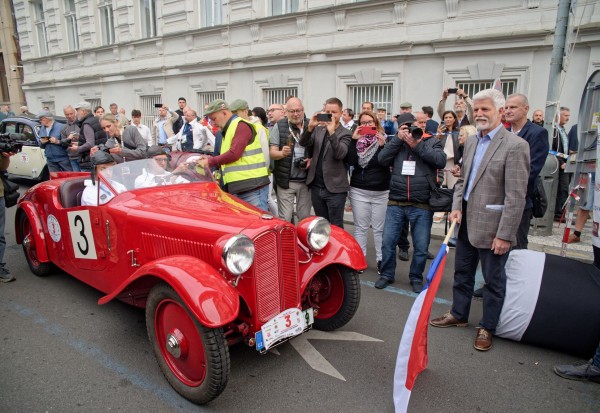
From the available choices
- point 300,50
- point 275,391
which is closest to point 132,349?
point 275,391

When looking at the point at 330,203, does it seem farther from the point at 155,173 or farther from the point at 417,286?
the point at 155,173

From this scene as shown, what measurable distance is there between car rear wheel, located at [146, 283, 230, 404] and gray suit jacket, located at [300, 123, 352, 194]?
238 cm

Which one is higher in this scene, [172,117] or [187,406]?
[172,117]

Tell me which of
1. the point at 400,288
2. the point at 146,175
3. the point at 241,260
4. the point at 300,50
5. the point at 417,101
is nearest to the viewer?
the point at 241,260

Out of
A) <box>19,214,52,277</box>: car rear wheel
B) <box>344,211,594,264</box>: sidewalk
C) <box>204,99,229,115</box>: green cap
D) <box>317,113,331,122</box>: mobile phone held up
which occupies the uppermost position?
<box>204,99,229,115</box>: green cap

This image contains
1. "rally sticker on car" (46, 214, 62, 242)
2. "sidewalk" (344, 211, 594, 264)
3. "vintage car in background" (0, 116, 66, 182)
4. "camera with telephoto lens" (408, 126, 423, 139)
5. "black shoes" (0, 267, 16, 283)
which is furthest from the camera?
"vintage car in background" (0, 116, 66, 182)

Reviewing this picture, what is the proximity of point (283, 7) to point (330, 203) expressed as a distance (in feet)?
29.3

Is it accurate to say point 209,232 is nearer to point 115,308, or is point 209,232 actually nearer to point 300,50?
point 115,308

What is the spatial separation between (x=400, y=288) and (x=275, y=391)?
84.8 inches

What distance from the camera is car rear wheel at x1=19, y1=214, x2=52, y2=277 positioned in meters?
4.66

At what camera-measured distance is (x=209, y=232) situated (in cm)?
280

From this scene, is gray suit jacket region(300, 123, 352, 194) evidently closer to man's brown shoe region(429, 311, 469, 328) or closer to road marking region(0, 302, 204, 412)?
man's brown shoe region(429, 311, 469, 328)

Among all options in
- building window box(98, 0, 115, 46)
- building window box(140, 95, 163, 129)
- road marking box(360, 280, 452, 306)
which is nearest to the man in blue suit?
road marking box(360, 280, 452, 306)

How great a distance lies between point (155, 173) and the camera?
12.3 ft
